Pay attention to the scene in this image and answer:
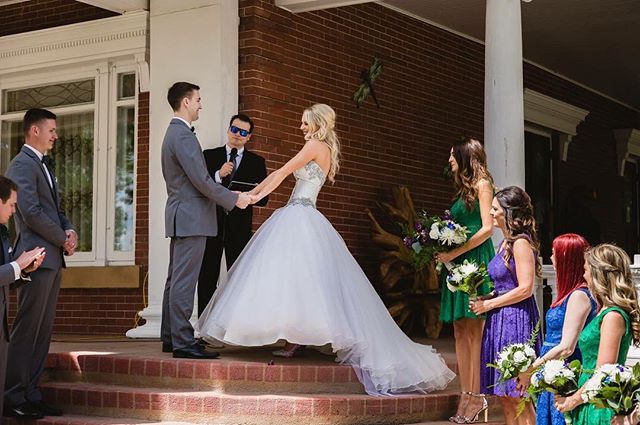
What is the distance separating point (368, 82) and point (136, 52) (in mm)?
2320

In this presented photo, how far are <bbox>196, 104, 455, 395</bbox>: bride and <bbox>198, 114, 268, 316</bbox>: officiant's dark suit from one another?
82cm

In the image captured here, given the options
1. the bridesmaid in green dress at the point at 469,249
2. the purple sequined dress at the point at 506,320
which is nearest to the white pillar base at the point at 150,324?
the bridesmaid in green dress at the point at 469,249

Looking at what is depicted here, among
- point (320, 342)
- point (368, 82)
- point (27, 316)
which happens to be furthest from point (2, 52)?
point (320, 342)

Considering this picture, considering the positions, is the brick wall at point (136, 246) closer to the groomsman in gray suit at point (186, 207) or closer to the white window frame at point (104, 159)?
the white window frame at point (104, 159)

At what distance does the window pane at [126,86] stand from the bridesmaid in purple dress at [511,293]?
5.57m

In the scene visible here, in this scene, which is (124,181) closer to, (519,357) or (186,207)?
(186,207)

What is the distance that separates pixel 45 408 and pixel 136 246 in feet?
11.4

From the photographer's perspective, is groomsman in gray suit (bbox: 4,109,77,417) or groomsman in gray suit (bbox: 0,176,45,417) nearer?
groomsman in gray suit (bbox: 0,176,45,417)

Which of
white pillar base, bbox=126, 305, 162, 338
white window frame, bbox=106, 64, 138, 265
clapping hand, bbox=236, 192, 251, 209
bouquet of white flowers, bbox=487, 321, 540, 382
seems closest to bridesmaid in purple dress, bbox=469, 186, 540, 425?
bouquet of white flowers, bbox=487, 321, 540, 382

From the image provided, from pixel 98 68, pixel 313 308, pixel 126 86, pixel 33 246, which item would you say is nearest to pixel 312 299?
pixel 313 308

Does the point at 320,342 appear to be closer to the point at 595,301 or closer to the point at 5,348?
the point at 5,348

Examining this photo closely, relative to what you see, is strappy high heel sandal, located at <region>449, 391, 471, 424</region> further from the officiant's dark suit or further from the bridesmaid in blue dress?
the officiant's dark suit

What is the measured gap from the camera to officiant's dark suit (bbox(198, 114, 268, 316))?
8.41 m

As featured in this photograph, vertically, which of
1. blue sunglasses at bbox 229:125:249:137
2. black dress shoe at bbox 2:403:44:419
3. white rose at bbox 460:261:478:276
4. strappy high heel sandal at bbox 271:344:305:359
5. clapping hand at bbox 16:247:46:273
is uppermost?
blue sunglasses at bbox 229:125:249:137
